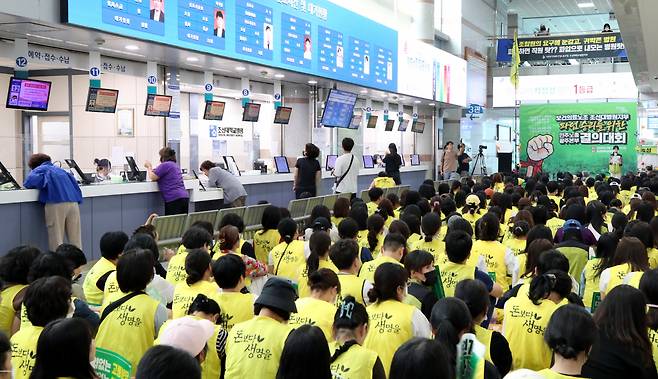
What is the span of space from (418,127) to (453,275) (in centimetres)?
1964

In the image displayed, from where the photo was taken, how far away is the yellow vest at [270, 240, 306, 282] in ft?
20.2

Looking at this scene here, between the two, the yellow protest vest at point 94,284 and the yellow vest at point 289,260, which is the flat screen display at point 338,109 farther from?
the yellow protest vest at point 94,284

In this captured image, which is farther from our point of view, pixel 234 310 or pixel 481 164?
pixel 481 164

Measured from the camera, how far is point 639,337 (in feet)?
11.3

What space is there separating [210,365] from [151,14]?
7480 mm

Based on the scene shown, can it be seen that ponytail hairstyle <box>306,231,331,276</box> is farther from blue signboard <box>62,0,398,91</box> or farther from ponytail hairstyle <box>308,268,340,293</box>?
blue signboard <box>62,0,398,91</box>

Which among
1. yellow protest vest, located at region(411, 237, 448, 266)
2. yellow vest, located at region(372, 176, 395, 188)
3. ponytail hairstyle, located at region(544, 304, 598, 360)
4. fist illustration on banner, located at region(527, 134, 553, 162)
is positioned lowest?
yellow protest vest, located at region(411, 237, 448, 266)

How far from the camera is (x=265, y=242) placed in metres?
7.28

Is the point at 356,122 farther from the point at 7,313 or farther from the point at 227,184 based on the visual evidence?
the point at 7,313

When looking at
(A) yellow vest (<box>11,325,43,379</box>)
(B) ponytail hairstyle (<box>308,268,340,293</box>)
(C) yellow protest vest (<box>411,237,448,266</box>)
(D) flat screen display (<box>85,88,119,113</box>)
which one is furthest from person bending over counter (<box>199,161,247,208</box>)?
(A) yellow vest (<box>11,325,43,379</box>)

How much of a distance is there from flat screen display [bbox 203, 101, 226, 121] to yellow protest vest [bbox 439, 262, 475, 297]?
934cm

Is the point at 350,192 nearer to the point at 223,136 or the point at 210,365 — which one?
the point at 223,136

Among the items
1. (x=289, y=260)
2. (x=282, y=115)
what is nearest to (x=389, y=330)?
(x=289, y=260)

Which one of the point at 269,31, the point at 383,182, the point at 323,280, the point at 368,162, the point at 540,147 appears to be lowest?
the point at 323,280
